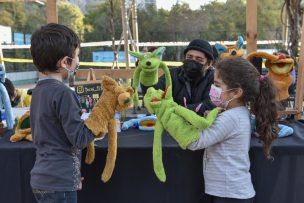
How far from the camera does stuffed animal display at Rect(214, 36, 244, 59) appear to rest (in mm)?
2156

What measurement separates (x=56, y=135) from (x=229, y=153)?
0.63 m

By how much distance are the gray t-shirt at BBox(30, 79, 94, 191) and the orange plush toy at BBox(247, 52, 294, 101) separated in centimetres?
107

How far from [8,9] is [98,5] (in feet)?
13.7

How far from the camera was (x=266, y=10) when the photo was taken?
462 inches

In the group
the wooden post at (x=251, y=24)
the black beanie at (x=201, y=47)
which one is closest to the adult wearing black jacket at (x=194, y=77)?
the black beanie at (x=201, y=47)

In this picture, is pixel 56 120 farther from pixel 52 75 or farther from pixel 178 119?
pixel 178 119

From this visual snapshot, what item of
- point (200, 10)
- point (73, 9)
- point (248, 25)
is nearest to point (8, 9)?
point (73, 9)

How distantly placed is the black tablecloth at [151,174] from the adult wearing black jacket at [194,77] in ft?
1.04

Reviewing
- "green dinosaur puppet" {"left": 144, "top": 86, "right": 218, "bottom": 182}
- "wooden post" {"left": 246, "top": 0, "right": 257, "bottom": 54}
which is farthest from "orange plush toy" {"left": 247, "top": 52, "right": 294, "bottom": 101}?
"green dinosaur puppet" {"left": 144, "top": 86, "right": 218, "bottom": 182}

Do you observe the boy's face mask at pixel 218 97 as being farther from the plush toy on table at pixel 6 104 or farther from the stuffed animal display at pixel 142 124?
the plush toy on table at pixel 6 104

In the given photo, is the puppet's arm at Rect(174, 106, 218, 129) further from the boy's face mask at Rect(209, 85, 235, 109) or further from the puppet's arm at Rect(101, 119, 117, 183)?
the puppet's arm at Rect(101, 119, 117, 183)

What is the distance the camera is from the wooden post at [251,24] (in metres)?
1.95

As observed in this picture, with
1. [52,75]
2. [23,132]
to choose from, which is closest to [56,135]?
[52,75]

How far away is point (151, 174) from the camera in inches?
60.3
